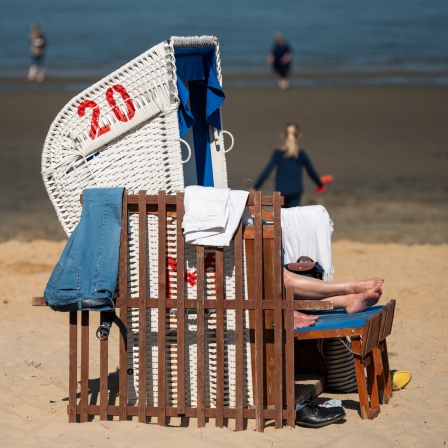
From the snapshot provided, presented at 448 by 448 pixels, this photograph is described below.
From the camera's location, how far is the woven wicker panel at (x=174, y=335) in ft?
20.3

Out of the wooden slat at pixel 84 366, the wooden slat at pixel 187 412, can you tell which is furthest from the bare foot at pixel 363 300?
the wooden slat at pixel 84 366

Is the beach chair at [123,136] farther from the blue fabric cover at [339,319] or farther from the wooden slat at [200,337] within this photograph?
the blue fabric cover at [339,319]


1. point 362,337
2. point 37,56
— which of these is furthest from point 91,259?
point 37,56

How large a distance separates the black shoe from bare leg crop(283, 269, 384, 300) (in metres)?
0.81

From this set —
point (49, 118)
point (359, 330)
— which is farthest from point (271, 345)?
point (49, 118)

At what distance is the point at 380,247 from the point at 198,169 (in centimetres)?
450

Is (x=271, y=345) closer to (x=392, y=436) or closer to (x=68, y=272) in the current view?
(x=392, y=436)

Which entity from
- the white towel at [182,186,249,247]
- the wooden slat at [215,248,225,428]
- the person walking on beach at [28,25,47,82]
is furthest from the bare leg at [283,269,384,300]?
the person walking on beach at [28,25,47,82]

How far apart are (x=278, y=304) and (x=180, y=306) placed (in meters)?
0.60

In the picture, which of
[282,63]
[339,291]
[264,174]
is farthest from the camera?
[282,63]

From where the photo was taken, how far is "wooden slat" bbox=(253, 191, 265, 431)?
6012mm

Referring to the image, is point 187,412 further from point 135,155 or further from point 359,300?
point 135,155

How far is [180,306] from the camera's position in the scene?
6.11m

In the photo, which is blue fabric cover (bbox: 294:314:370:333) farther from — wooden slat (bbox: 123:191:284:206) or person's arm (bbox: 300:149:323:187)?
person's arm (bbox: 300:149:323:187)
